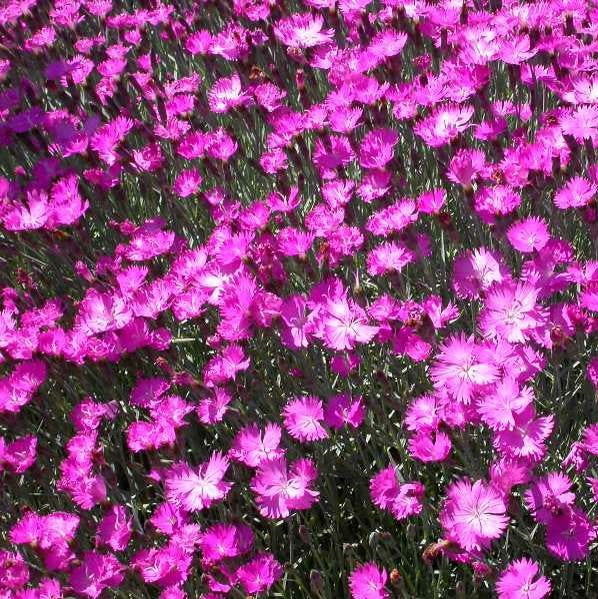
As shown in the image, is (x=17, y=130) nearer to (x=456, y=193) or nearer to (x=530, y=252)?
(x=456, y=193)

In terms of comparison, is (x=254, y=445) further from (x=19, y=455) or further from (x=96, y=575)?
(x=19, y=455)

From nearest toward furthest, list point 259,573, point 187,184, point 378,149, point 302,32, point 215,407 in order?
point 259,573
point 215,407
point 378,149
point 187,184
point 302,32

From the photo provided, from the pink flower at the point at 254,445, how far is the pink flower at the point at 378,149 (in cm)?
89

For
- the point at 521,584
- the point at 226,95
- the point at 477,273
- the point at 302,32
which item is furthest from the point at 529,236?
the point at 302,32

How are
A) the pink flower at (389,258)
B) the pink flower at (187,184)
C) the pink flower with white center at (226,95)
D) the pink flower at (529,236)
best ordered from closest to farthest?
the pink flower at (529,236) < the pink flower at (389,258) < the pink flower at (187,184) < the pink flower with white center at (226,95)

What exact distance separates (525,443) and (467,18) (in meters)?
1.90

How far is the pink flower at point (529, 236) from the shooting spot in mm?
2174

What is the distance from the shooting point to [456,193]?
8.54ft

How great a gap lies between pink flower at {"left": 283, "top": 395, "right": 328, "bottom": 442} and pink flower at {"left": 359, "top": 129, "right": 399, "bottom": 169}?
0.81 metres

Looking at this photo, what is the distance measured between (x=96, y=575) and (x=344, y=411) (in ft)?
2.28

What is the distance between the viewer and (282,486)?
2012 mm

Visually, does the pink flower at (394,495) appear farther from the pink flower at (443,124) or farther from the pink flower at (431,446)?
the pink flower at (443,124)

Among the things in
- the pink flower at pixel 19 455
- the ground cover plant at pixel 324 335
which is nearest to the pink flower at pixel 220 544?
the ground cover plant at pixel 324 335

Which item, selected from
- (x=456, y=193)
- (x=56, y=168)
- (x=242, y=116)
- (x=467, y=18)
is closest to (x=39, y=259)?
(x=56, y=168)
